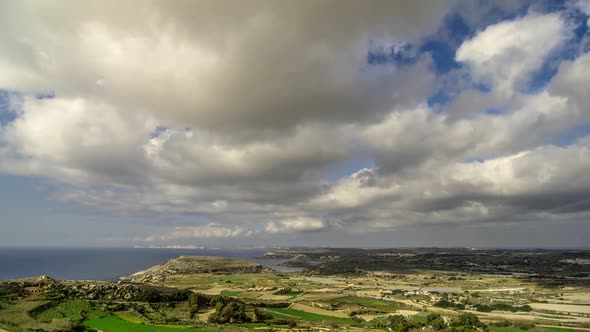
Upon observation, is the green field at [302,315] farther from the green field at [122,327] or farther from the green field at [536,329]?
the green field at [122,327]

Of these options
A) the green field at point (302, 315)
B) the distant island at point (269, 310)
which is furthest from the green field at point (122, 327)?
the green field at point (302, 315)

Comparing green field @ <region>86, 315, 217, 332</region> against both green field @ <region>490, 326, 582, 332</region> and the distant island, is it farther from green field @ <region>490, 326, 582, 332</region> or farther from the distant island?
green field @ <region>490, 326, 582, 332</region>

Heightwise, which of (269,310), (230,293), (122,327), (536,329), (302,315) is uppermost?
(122,327)

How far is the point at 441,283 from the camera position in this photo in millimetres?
156750

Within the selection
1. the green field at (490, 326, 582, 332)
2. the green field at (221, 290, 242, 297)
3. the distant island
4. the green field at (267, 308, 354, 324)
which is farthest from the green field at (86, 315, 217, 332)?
the green field at (221, 290, 242, 297)

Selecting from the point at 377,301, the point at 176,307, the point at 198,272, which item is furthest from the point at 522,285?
the point at 198,272

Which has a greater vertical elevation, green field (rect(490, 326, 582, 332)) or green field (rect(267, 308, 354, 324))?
green field (rect(490, 326, 582, 332))

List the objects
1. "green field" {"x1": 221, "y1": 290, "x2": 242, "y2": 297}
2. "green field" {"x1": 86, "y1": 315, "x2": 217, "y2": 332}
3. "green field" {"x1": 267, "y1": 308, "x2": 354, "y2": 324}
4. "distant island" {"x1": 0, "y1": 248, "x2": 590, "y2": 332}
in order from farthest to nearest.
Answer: "green field" {"x1": 221, "y1": 290, "x2": 242, "y2": 297}
"green field" {"x1": 267, "y1": 308, "x2": 354, "y2": 324}
"distant island" {"x1": 0, "y1": 248, "x2": 590, "y2": 332}
"green field" {"x1": 86, "y1": 315, "x2": 217, "y2": 332}

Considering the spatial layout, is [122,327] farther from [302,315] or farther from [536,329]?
[536,329]

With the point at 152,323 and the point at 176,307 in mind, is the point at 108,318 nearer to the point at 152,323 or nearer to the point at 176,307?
the point at 152,323

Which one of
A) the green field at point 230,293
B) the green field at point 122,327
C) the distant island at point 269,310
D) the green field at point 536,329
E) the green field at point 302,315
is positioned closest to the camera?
the green field at point 122,327

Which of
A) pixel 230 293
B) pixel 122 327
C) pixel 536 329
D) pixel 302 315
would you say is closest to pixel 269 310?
pixel 302 315

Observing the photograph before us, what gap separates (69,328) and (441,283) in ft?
484

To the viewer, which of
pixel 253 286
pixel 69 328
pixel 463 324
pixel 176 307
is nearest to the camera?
pixel 69 328
